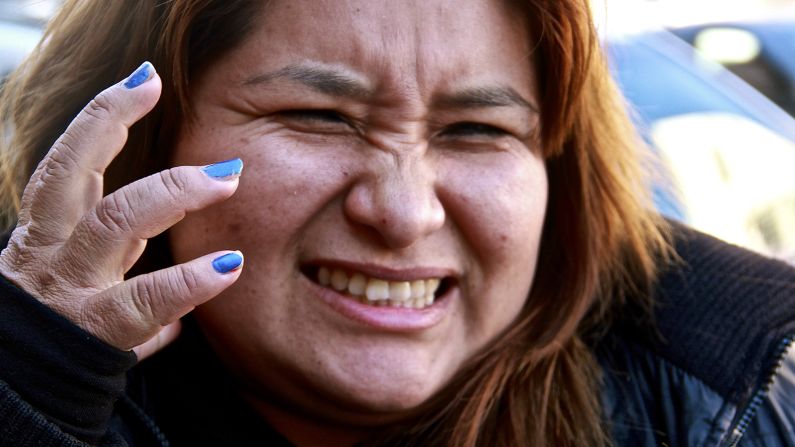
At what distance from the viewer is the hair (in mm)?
1929

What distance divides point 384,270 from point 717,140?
2038 mm

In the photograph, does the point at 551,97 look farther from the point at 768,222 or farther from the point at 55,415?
the point at 768,222

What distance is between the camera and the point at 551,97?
2.06 metres

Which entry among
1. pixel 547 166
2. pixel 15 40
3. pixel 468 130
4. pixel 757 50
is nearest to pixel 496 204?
pixel 468 130

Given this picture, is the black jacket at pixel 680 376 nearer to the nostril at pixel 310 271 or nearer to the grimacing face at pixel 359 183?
the grimacing face at pixel 359 183

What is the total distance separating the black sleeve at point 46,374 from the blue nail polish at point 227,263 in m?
0.20

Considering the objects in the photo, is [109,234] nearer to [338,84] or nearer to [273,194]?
[273,194]

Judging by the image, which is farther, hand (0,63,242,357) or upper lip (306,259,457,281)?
upper lip (306,259,457,281)

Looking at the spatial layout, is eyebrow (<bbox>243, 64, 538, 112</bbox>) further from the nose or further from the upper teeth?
the upper teeth

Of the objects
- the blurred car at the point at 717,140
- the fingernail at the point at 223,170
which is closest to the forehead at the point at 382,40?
the fingernail at the point at 223,170

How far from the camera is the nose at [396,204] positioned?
1.80 metres

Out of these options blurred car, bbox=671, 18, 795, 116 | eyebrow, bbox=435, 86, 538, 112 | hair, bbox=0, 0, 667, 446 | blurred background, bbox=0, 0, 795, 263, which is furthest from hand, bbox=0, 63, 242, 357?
blurred car, bbox=671, 18, 795, 116

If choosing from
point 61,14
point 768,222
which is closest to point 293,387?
→ point 61,14

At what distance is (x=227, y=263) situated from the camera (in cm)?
154
